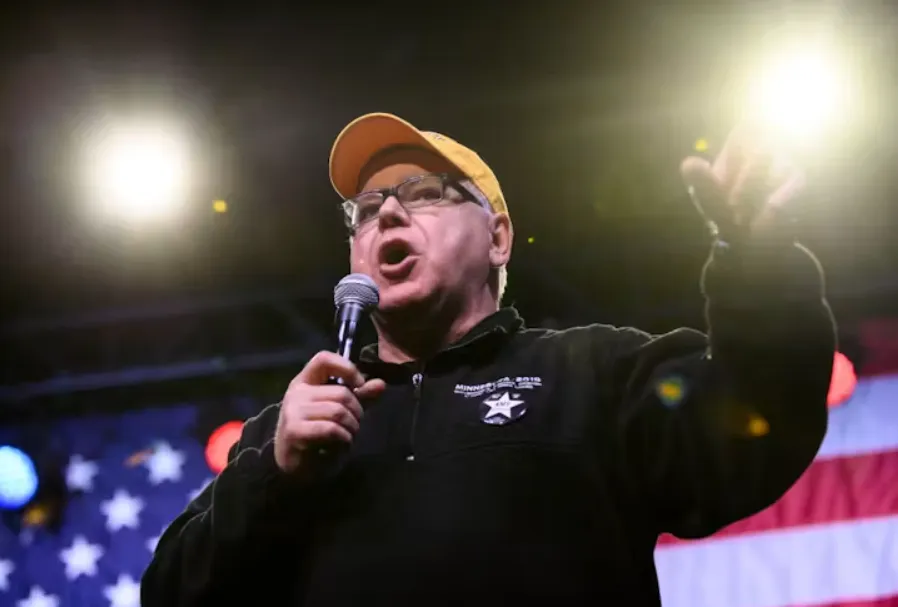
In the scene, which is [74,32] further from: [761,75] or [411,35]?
[761,75]

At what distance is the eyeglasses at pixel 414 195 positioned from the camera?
1351 mm

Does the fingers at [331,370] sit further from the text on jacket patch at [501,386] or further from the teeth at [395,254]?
the teeth at [395,254]

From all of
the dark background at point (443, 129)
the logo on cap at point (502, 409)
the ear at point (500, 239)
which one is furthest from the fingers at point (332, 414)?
the dark background at point (443, 129)

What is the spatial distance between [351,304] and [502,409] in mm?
248

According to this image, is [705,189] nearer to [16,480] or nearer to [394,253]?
[394,253]

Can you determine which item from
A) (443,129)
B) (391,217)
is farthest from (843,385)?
(391,217)

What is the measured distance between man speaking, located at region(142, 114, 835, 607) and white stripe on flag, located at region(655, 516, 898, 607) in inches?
63.2

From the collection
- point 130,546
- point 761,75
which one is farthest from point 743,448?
point 130,546

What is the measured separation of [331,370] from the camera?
36.6 inches

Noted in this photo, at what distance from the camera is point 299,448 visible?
0.94 m

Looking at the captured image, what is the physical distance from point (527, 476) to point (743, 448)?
256 millimetres

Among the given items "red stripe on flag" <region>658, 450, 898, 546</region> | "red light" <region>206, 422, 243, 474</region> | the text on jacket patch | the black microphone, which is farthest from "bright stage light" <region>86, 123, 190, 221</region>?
"red stripe on flag" <region>658, 450, 898, 546</region>

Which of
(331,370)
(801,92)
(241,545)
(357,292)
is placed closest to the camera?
(331,370)

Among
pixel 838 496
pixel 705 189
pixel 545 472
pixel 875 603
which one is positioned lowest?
pixel 875 603
